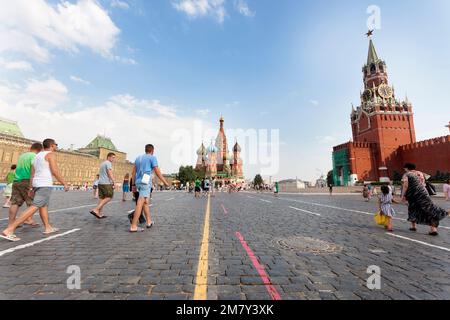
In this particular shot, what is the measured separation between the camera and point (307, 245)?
4570 millimetres

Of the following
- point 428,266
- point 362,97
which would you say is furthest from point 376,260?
point 362,97

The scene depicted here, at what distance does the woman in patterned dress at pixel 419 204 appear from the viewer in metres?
5.86

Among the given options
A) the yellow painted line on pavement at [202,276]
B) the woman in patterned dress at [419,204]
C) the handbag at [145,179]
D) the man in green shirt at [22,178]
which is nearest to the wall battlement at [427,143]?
the woman in patterned dress at [419,204]

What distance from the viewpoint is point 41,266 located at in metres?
3.22

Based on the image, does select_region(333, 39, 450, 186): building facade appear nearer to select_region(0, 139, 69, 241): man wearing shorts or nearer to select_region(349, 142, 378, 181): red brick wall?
select_region(349, 142, 378, 181): red brick wall

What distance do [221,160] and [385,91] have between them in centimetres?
7365

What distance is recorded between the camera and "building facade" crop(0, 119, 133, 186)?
235 feet

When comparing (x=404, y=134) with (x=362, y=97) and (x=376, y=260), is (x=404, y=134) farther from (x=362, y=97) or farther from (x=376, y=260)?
(x=376, y=260)

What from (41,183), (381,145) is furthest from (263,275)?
(381,145)

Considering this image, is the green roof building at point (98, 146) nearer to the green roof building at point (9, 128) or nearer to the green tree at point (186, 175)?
the green roof building at point (9, 128)

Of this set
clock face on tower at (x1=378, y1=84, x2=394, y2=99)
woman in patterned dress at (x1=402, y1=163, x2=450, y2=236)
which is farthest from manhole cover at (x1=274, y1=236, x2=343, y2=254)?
clock face on tower at (x1=378, y1=84, x2=394, y2=99)

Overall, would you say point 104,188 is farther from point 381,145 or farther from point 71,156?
point 71,156

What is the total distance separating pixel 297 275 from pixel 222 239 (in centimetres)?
224
